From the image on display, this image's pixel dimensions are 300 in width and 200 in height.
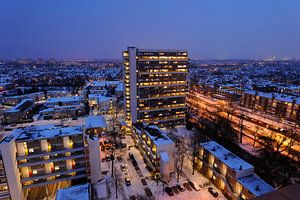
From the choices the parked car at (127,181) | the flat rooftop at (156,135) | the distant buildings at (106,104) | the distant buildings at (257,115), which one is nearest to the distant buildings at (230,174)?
the flat rooftop at (156,135)

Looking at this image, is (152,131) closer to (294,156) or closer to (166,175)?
(166,175)

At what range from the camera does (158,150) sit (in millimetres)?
42969

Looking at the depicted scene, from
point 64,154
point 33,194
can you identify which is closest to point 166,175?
point 64,154

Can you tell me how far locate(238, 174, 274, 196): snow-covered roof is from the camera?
30995 millimetres

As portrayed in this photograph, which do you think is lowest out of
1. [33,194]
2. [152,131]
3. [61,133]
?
[33,194]

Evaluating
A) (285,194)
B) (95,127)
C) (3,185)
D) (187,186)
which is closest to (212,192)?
(187,186)

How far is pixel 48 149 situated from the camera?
3597 centimetres

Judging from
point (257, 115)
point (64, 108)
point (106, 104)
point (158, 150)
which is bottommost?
point (257, 115)

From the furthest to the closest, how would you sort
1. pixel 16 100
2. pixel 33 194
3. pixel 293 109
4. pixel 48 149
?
1. pixel 16 100
2. pixel 293 109
3. pixel 33 194
4. pixel 48 149

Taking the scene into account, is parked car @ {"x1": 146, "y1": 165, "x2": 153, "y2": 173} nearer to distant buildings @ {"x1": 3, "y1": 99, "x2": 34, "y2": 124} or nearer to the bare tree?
the bare tree

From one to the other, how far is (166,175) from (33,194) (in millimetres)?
27379

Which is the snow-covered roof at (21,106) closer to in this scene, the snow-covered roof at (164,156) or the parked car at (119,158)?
the parked car at (119,158)

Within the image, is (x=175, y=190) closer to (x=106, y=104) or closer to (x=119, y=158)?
(x=119, y=158)

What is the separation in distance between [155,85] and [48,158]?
42.8m
